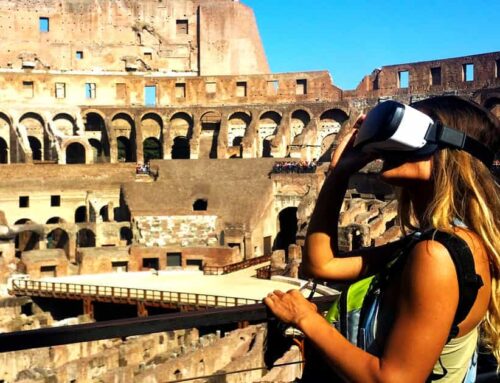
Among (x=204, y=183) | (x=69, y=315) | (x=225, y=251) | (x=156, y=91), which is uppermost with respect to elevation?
(x=156, y=91)

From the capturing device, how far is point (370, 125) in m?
2.11

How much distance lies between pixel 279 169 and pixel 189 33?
15.3 metres

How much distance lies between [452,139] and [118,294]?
22.4 m

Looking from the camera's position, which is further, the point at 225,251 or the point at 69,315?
the point at 225,251

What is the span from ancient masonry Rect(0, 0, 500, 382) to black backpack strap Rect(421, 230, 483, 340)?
21.1 metres

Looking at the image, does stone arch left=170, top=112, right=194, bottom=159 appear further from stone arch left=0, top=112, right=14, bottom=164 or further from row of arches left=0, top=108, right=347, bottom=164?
stone arch left=0, top=112, right=14, bottom=164

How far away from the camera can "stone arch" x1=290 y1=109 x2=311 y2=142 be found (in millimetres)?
38156

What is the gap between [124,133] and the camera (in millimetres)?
39094

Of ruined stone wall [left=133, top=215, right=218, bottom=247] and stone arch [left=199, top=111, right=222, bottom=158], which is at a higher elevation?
stone arch [left=199, top=111, right=222, bottom=158]

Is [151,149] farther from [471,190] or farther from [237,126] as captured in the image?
[471,190]

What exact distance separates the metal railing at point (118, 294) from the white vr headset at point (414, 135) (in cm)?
1806

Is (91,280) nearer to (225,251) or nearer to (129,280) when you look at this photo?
(129,280)

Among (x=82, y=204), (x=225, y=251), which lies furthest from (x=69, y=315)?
(x=82, y=204)

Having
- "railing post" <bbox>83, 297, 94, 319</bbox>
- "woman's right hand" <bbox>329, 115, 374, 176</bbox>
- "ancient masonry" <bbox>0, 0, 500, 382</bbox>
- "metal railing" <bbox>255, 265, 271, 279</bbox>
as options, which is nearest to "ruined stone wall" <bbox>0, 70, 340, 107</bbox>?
"ancient masonry" <bbox>0, 0, 500, 382</bbox>
